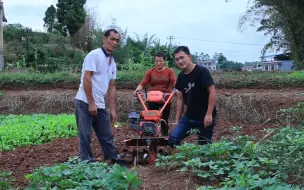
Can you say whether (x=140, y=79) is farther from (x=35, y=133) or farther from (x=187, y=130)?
(x=187, y=130)

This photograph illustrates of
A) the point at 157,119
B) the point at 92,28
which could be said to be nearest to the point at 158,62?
the point at 157,119

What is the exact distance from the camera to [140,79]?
50.0ft

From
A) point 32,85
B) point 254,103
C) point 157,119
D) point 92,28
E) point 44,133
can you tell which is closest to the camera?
point 157,119

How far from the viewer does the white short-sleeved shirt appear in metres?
5.45

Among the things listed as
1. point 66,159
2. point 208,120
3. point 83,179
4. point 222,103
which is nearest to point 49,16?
point 222,103

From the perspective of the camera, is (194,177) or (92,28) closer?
(194,177)

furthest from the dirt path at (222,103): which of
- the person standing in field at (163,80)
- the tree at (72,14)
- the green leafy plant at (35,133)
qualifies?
the tree at (72,14)

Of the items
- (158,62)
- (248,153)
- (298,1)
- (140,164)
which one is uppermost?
(298,1)

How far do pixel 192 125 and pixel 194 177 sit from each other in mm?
1605

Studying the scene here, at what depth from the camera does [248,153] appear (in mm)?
4352

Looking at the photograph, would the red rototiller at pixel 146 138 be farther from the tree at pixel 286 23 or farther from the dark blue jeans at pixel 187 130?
the tree at pixel 286 23

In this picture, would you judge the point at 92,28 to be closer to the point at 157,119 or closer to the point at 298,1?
the point at 298,1

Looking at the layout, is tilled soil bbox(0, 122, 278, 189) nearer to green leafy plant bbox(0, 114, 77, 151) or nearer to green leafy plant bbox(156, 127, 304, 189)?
green leafy plant bbox(156, 127, 304, 189)

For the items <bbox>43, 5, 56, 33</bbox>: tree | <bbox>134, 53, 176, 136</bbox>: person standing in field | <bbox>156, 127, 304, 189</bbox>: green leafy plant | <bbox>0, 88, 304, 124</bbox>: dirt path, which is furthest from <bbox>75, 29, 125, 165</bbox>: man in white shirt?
<bbox>43, 5, 56, 33</bbox>: tree
